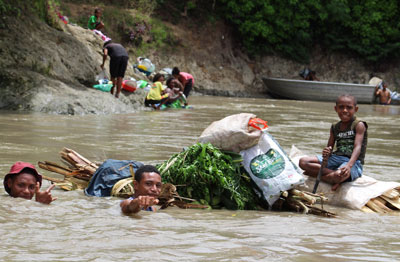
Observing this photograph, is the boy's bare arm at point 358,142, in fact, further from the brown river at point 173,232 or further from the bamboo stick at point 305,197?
the bamboo stick at point 305,197

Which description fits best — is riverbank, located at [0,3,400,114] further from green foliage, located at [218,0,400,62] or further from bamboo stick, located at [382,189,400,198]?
green foliage, located at [218,0,400,62]

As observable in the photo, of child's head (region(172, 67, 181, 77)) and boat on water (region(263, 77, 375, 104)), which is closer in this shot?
child's head (region(172, 67, 181, 77))

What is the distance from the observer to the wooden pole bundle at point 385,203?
5.21 metres

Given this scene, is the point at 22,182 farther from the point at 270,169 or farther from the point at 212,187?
the point at 270,169

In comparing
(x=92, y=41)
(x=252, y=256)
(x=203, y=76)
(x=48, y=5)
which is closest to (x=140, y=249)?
(x=252, y=256)

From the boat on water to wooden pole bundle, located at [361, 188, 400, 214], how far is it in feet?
61.2

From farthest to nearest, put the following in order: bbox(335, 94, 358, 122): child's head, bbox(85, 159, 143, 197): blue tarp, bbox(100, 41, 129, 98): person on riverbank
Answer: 1. bbox(100, 41, 129, 98): person on riverbank
2. bbox(335, 94, 358, 122): child's head
3. bbox(85, 159, 143, 197): blue tarp

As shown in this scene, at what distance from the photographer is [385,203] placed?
532cm

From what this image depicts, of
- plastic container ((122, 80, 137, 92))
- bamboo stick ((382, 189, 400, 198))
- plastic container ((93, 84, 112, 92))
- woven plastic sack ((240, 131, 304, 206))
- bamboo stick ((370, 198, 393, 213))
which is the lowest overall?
bamboo stick ((370, 198, 393, 213))

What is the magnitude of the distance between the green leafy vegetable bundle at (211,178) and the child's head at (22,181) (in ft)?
3.62

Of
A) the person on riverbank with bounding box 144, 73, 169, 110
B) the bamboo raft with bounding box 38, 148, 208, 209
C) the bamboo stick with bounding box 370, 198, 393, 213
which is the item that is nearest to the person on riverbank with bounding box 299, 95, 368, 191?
the bamboo stick with bounding box 370, 198, 393, 213

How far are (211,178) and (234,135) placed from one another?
443mm

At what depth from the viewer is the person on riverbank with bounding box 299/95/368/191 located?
536 centimetres

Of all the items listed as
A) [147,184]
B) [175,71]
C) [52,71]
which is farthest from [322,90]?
[147,184]
